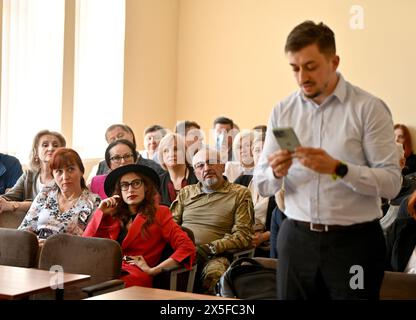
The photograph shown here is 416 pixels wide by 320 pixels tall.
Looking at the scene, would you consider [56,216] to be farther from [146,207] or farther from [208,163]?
[208,163]

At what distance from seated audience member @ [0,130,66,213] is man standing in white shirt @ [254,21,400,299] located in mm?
3108

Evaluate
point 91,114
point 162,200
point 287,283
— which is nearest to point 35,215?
point 162,200

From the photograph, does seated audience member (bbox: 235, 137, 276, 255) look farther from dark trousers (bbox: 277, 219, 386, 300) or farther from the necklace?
dark trousers (bbox: 277, 219, 386, 300)

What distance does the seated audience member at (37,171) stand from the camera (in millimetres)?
4699

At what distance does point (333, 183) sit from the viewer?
6.18 ft

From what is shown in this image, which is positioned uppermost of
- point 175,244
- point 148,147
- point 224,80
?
point 224,80

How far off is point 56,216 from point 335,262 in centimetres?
239

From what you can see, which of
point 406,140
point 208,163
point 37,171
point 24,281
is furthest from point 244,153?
point 24,281

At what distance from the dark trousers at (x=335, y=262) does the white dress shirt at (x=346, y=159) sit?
0.15ft

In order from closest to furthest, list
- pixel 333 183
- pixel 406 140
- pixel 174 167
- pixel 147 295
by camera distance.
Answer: pixel 333 183, pixel 147 295, pixel 174 167, pixel 406 140

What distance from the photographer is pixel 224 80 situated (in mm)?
8008

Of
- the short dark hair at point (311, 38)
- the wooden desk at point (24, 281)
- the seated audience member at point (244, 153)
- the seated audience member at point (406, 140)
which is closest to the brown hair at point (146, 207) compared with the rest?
the wooden desk at point (24, 281)

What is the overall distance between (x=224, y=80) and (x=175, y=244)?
484cm

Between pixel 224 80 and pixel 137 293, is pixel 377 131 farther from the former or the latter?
pixel 224 80
